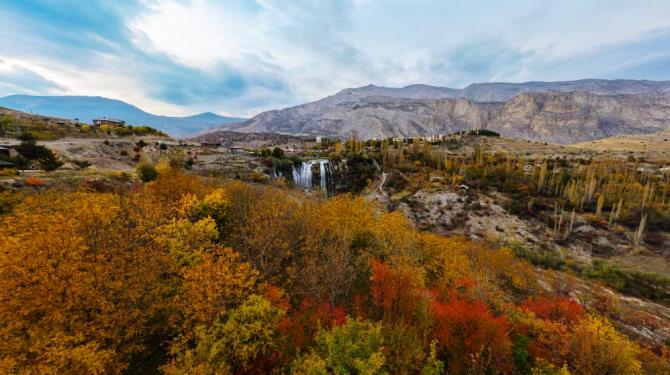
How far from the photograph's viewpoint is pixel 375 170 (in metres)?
88.6

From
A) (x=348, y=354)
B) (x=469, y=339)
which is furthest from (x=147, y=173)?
(x=469, y=339)

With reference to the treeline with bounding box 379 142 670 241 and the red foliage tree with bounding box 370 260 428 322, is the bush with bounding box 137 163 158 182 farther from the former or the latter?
the treeline with bounding box 379 142 670 241

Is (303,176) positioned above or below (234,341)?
below

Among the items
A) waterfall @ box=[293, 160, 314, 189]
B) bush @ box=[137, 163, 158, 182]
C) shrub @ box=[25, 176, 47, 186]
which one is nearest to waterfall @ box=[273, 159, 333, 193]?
waterfall @ box=[293, 160, 314, 189]

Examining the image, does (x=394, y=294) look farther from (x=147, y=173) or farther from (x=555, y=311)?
(x=147, y=173)

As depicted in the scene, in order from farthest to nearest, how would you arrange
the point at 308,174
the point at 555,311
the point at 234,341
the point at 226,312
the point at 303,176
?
the point at 308,174
the point at 303,176
the point at 555,311
the point at 226,312
the point at 234,341

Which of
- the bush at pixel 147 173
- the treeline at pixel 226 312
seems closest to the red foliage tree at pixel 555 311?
the treeline at pixel 226 312

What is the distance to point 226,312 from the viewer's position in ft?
41.5

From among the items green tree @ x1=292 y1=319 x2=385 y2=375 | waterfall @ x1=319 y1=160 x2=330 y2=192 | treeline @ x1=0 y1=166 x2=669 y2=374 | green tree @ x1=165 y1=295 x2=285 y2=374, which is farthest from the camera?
waterfall @ x1=319 y1=160 x2=330 y2=192

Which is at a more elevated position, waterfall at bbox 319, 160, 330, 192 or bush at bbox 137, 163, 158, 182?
bush at bbox 137, 163, 158, 182

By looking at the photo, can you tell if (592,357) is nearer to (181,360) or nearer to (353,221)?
(353,221)

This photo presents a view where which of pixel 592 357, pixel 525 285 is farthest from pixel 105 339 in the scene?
pixel 525 285

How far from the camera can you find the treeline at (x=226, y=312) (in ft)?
34.8

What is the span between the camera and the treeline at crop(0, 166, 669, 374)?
10.6 metres
